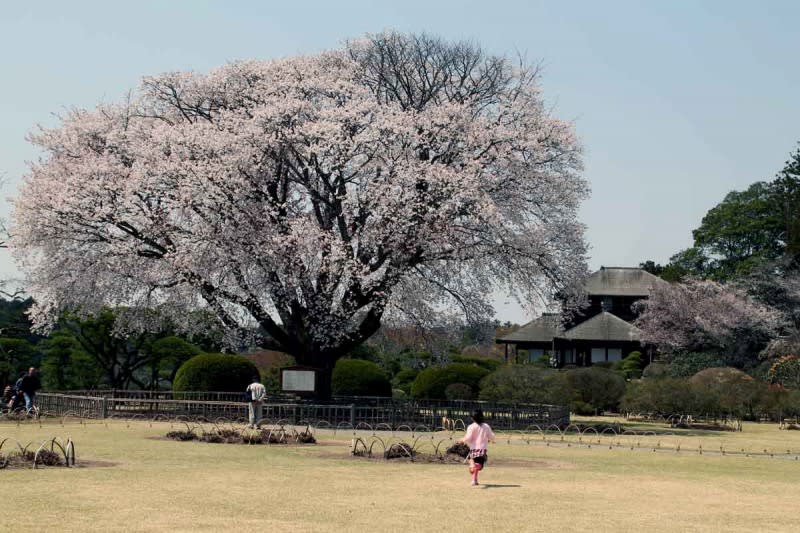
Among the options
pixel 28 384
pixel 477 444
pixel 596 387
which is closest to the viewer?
pixel 477 444

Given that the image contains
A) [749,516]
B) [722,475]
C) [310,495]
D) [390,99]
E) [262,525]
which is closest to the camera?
[262,525]

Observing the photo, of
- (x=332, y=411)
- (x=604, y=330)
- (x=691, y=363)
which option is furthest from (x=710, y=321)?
(x=332, y=411)

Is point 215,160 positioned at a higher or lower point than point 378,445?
higher

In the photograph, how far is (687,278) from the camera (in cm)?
7562

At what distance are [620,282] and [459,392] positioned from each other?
165 ft

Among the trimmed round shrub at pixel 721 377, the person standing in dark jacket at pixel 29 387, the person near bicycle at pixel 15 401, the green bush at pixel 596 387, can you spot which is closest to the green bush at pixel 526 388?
the green bush at pixel 596 387

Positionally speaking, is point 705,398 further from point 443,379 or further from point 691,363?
point 691,363

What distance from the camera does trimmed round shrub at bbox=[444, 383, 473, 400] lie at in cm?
4353

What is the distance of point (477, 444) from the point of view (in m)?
20.1

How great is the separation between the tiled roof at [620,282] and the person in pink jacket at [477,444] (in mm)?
69746

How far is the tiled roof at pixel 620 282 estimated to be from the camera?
89750 millimetres

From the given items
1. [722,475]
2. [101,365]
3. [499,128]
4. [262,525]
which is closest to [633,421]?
[499,128]

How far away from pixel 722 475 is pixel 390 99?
2509 centimetres

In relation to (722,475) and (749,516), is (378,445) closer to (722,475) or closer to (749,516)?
(722,475)
